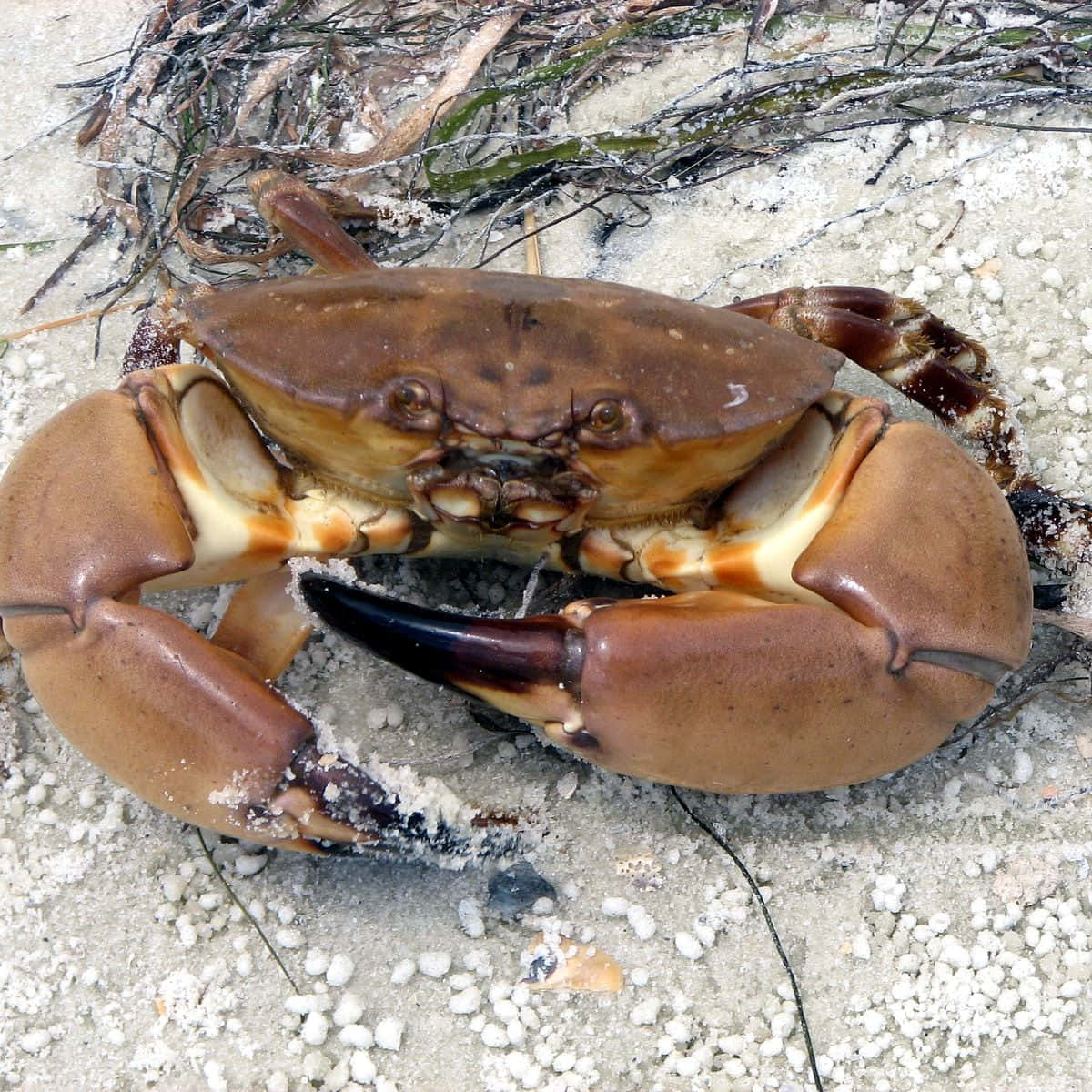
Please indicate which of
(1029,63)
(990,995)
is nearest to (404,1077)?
(990,995)

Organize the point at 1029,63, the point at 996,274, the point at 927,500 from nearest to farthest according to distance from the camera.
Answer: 1. the point at 927,500
2. the point at 996,274
3. the point at 1029,63

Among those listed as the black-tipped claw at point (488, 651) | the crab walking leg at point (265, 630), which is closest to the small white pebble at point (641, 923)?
the black-tipped claw at point (488, 651)

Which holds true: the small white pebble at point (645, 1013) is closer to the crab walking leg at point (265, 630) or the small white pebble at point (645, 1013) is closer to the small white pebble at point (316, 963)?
Result: the small white pebble at point (316, 963)

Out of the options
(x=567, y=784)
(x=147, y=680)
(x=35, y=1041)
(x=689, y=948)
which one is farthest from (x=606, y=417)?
(x=35, y=1041)

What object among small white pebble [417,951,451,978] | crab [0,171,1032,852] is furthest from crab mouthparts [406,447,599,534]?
small white pebble [417,951,451,978]

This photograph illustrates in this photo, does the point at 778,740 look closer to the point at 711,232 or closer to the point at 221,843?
the point at 221,843

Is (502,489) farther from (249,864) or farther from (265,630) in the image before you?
(249,864)

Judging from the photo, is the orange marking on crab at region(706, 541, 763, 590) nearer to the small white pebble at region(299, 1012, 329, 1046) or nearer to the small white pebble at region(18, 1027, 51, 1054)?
the small white pebble at region(299, 1012, 329, 1046)
